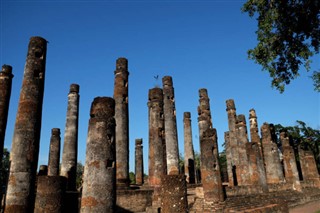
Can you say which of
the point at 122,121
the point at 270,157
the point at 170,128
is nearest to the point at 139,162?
the point at 170,128

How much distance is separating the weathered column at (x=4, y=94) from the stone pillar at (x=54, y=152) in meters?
5.96

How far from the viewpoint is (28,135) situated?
10750mm

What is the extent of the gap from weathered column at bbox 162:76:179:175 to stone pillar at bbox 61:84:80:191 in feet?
19.9

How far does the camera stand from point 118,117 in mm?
14812

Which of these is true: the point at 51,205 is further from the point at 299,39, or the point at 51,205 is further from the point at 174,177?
the point at 299,39

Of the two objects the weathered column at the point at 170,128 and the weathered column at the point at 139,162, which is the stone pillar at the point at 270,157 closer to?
the weathered column at the point at 170,128

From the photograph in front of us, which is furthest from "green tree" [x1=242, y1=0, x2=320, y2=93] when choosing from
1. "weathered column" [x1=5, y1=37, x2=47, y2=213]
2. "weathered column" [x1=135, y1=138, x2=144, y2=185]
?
"weathered column" [x1=135, y1=138, x2=144, y2=185]

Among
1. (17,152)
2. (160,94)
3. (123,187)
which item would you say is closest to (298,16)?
(160,94)

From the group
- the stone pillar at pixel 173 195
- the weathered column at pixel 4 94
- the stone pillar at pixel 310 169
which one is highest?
the weathered column at pixel 4 94

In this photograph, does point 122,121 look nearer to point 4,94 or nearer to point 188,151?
point 4,94

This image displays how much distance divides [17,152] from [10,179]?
3.37 feet

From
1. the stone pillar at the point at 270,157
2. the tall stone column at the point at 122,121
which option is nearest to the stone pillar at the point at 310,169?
the stone pillar at the point at 270,157

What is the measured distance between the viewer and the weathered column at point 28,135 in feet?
32.6

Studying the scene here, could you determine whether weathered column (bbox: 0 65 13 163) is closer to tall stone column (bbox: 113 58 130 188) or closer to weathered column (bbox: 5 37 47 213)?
weathered column (bbox: 5 37 47 213)
